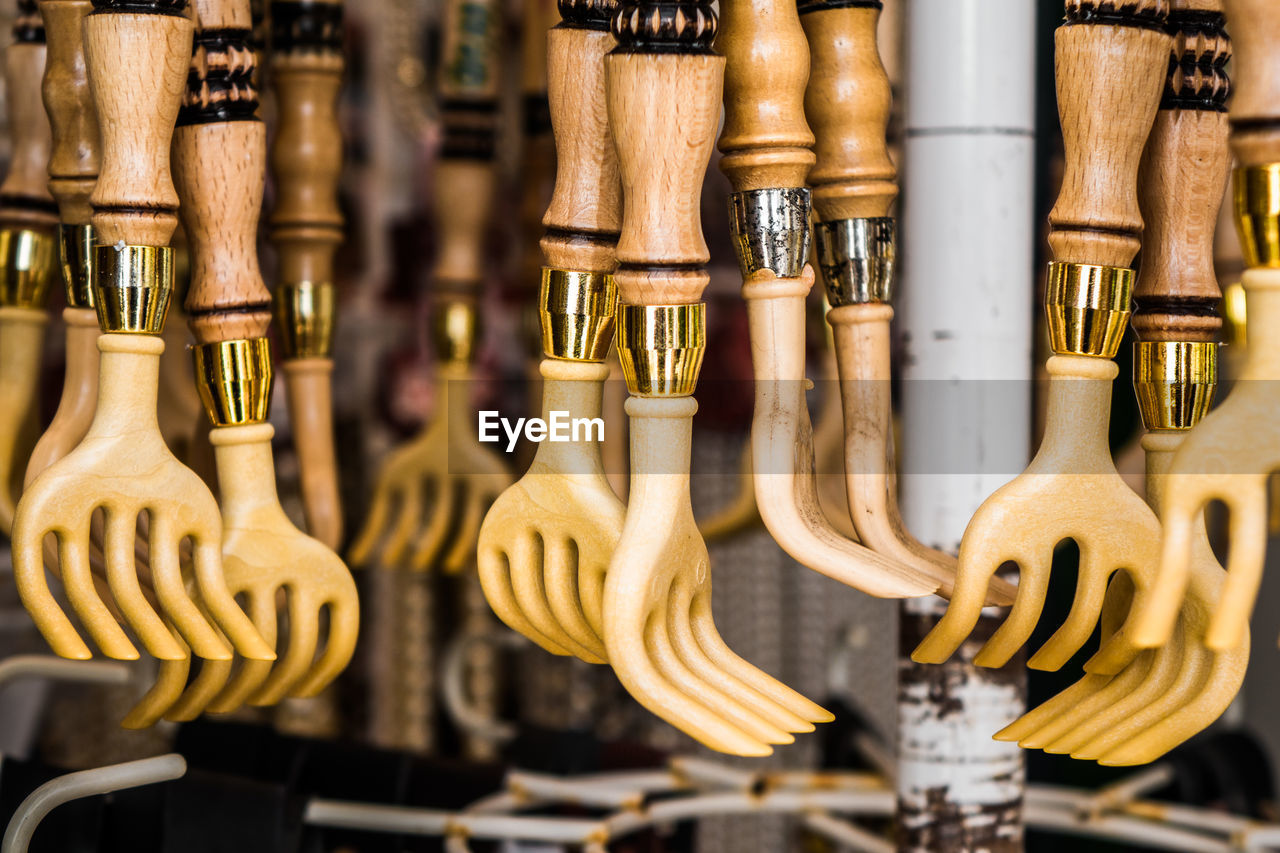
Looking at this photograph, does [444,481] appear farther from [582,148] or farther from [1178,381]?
[1178,381]

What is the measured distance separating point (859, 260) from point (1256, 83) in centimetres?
20

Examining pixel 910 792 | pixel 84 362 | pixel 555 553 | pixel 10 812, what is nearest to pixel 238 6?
pixel 84 362

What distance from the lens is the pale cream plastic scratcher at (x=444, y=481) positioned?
0.90 metres

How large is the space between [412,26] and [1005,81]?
109 centimetres

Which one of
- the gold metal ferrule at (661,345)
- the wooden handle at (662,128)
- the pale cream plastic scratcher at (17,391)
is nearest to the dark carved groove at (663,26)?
the wooden handle at (662,128)

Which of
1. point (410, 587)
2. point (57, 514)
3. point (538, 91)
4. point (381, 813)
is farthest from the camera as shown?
point (410, 587)

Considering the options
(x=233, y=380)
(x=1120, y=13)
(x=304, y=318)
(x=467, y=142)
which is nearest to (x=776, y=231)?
(x=1120, y=13)

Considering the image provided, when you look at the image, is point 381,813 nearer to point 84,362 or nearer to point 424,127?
point 84,362

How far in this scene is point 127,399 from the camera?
563mm

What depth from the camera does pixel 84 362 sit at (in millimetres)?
679

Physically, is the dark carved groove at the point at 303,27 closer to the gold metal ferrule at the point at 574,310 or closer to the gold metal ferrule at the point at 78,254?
the gold metal ferrule at the point at 78,254

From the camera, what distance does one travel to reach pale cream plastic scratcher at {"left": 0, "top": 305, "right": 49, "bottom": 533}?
2.32 feet

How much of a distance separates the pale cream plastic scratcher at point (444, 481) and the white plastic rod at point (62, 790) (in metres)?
0.31

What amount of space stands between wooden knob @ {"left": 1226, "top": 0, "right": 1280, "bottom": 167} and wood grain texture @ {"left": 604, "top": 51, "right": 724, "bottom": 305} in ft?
0.67
